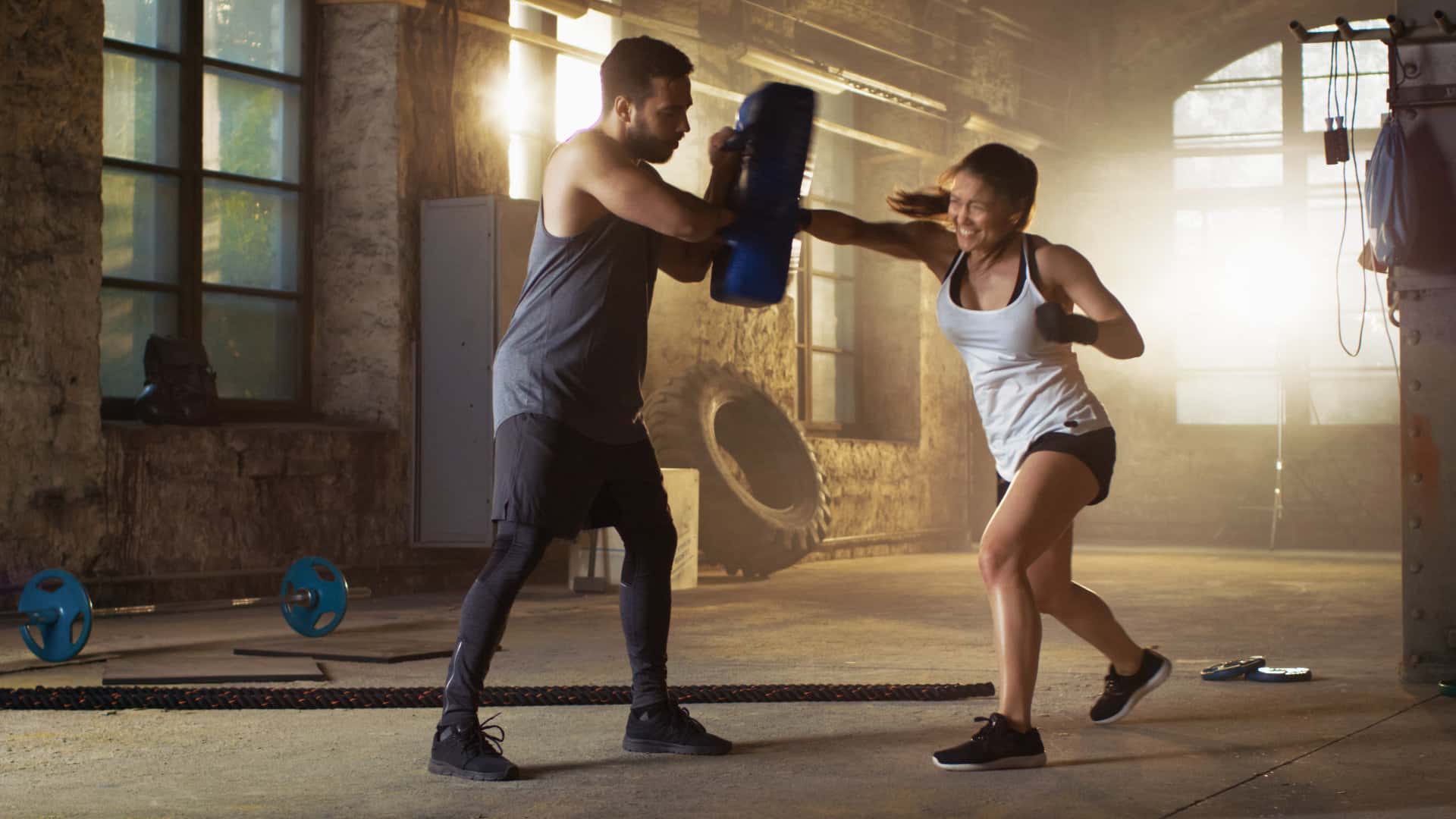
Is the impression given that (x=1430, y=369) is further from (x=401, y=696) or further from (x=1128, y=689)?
(x=401, y=696)

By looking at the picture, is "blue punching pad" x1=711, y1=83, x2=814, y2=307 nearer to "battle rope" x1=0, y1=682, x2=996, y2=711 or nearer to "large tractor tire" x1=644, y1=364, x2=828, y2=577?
"battle rope" x1=0, y1=682, x2=996, y2=711

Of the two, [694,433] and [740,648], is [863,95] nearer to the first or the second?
[694,433]

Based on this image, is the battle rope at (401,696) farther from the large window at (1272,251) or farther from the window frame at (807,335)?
the large window at (1272,251)

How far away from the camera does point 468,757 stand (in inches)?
129

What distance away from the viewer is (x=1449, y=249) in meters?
4.68

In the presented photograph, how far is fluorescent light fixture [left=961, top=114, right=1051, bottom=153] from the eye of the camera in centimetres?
1378

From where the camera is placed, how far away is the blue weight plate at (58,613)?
5.16 m

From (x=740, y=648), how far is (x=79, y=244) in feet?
11.8

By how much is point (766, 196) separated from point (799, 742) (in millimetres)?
1269

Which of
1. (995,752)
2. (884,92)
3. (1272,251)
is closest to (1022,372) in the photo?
(995,752)

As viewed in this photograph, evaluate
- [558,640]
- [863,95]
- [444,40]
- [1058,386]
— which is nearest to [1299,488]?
[863,95]

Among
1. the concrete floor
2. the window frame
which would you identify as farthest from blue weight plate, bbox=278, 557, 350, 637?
the window frame

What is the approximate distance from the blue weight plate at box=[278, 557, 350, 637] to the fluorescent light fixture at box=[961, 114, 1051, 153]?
8.90 meters

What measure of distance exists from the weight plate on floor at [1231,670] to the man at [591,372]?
6.49ft
